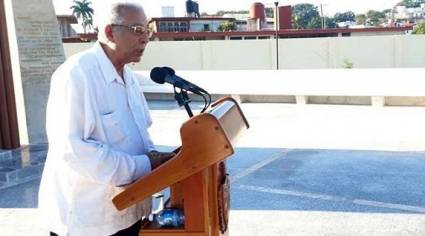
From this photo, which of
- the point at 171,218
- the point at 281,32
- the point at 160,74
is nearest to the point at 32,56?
the point at 160,74

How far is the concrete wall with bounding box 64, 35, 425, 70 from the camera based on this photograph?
62.3 ft

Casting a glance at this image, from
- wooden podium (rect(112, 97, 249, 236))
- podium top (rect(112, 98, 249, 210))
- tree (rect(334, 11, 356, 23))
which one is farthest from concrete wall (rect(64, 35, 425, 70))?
tree (rect(334, 11, 356, 23))

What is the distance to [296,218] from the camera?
169 inches

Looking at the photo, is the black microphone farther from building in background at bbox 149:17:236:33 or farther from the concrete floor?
building in background at bbox 149:17:236:33

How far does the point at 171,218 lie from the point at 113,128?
0.37m

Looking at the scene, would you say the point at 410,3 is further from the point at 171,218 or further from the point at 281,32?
the point at 171,218

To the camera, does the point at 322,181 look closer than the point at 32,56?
Yes

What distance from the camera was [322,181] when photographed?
537cm

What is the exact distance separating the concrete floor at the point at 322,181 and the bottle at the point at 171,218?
2.08 meters

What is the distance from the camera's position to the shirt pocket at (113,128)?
1.91 m

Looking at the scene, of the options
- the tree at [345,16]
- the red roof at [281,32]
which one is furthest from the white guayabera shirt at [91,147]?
the tree at [345,16]

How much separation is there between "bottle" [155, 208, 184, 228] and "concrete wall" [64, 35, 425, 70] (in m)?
17.0

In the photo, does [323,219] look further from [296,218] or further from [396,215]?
[396,215]

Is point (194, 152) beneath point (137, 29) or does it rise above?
beneath
